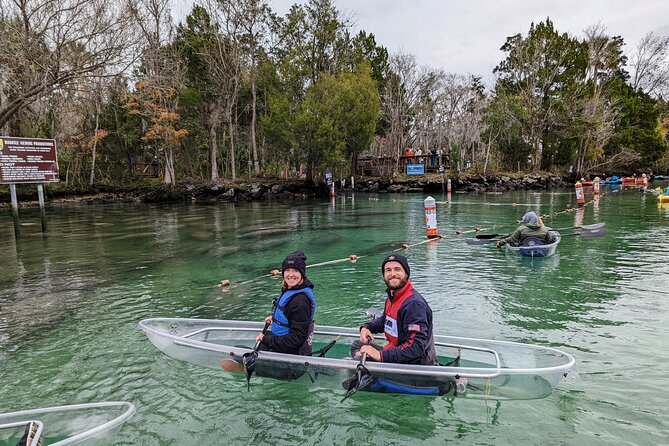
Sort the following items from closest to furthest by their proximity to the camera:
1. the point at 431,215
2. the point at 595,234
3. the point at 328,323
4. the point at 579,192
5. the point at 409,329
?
the point at 409,329 < the point at 328,323 < the point at 595,234 < the point at 431,215 < the point at 579,192

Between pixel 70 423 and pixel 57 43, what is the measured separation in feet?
57.4

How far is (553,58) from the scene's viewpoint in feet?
154

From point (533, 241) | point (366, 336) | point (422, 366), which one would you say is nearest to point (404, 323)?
point (422, 366)

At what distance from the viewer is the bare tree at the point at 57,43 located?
16062mm

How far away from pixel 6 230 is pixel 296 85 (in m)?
25.2

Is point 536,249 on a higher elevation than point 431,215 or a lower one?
lower

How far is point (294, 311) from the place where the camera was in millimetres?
4578

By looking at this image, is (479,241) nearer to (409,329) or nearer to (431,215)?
(431,215)

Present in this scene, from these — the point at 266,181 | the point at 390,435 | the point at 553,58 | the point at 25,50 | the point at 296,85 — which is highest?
the point at 553,58

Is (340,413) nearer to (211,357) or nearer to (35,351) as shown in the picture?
(211,357)

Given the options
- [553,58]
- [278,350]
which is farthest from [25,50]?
[553,58]

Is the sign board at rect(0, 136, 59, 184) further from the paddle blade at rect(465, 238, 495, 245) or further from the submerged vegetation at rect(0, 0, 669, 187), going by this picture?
the paddle blade at rect(465, 238, 495, 245)

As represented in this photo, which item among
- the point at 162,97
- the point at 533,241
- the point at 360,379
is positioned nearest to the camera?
the point at 360,379

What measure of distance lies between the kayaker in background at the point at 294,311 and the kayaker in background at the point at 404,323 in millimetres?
634
